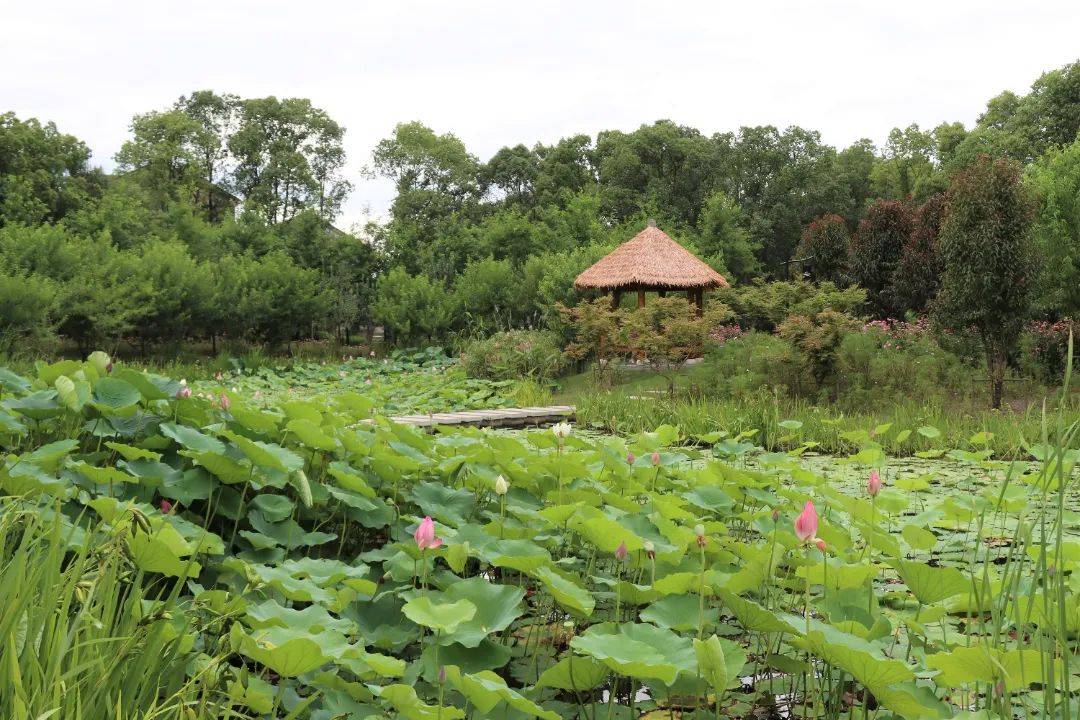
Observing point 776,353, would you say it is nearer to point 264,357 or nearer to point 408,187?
point 264,357

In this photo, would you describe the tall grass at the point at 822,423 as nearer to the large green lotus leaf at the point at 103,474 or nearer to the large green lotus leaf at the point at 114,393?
the large green lotus leaf at the point at 114,393

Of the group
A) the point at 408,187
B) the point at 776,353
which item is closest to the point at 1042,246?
the point at 776,353

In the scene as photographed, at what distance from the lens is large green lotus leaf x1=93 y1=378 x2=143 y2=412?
2.50 m

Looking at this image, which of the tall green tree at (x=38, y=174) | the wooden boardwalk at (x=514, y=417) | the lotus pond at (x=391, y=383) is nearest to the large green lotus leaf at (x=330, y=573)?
the wooden boardwalk at (x=514, y=417)

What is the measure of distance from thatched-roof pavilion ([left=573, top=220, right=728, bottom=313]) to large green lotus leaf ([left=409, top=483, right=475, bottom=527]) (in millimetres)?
12721

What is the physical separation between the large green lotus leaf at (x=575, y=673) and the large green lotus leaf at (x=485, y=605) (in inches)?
5.7

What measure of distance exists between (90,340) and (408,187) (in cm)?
1406

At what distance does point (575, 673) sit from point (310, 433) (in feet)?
4.52

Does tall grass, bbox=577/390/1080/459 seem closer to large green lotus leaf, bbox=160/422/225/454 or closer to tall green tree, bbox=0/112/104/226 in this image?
large green lotus leaf, bbox=160/422/225/454

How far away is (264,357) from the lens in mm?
17672

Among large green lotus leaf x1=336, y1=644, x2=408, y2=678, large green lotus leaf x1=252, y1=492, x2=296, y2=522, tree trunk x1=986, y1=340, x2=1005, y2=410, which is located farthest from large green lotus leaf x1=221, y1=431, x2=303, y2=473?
tree trunk x1=986, y1=340, x2=1005, y2=410

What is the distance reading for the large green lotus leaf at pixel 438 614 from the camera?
58.0 inches

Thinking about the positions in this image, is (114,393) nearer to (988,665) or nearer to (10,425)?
(10,425)

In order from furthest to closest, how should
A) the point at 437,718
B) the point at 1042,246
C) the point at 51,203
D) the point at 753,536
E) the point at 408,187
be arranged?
the point at 408,187 → the point at 51,203 → the point at 1042,246 → the point at 753,536 → the point at 437,718
